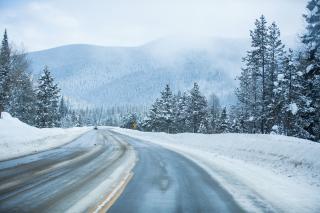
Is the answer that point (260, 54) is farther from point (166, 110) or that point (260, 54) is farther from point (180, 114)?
point (180, 114)

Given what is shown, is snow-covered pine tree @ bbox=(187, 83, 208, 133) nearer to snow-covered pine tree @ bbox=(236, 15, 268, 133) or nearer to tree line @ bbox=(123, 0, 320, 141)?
tree line @ bbox=(123, 0, 320, 141)

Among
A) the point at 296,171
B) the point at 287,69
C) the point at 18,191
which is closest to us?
the point at 18,191

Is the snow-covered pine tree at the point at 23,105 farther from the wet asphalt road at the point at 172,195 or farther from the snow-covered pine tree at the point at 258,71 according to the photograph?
the wet asphalt road at the point at 172,195

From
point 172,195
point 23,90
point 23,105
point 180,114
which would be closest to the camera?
point 172,195

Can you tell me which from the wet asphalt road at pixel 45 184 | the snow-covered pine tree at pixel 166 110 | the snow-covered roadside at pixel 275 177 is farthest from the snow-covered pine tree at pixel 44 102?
the wet asphalt road at pixel 45 184

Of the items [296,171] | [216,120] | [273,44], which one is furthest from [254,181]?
[216,120]

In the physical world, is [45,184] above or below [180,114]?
below

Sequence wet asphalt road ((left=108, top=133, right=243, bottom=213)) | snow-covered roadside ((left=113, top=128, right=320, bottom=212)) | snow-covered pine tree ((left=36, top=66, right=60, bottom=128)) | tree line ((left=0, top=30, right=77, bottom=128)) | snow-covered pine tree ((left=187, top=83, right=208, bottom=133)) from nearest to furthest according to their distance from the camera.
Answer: wet asphalt road ((left=108, top=133, right=243, bottom=213))
snow-covered roadside ((left=113, top=128, right=320, bottom=212))
tree line ((left=0, top=30, right=77, bottom=128))
snow-covered pine tree ((left=36, top=66, right=60, bottom=128))
snow-covered pine tree ((left=187, top=83, right=208, bottom=133))

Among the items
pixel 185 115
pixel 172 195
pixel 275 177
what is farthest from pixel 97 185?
pixel 185 115

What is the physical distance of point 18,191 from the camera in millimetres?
8852

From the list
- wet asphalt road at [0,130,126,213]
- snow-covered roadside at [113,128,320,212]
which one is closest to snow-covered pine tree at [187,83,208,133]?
snow-covered roadside at [113,128,320,212]

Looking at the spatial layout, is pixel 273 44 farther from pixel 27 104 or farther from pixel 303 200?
pixel 27 104

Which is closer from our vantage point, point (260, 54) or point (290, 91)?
point (290, 91)

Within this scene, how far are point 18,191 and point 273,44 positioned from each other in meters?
Result: 48.4
